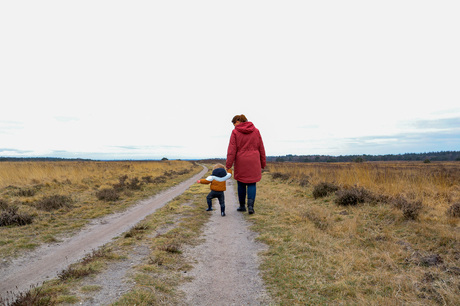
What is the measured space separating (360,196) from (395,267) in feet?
16.2

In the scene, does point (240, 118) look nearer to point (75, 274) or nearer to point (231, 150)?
point (231, 150)

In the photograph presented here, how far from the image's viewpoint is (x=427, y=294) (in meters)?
3.13

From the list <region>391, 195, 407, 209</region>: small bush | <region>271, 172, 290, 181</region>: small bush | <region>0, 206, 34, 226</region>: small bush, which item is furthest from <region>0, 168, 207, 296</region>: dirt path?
<region>271, 172, 290, 181</region>: small bush

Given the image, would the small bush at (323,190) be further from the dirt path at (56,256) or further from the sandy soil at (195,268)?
the dirt path at (56,256)

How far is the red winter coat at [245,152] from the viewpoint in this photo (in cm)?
776

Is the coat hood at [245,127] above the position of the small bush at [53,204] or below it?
above

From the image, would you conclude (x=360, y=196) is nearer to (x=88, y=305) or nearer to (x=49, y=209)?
(x=88, y=305)

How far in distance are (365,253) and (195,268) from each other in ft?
10.0

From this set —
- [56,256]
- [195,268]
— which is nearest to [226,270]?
[195,268]

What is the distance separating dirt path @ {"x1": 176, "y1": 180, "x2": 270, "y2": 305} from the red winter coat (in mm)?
1714

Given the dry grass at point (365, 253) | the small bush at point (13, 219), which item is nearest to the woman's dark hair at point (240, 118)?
the dry grass at point (365, 253)

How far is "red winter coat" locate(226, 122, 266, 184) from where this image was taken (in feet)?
25.5

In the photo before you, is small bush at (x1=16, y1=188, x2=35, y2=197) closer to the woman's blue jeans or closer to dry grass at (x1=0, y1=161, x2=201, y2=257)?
dry grass at (x1=0, y1=161, x2=201, y2=257)

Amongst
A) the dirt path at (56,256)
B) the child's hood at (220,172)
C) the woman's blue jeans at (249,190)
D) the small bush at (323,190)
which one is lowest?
the dirt path at (56,256)
